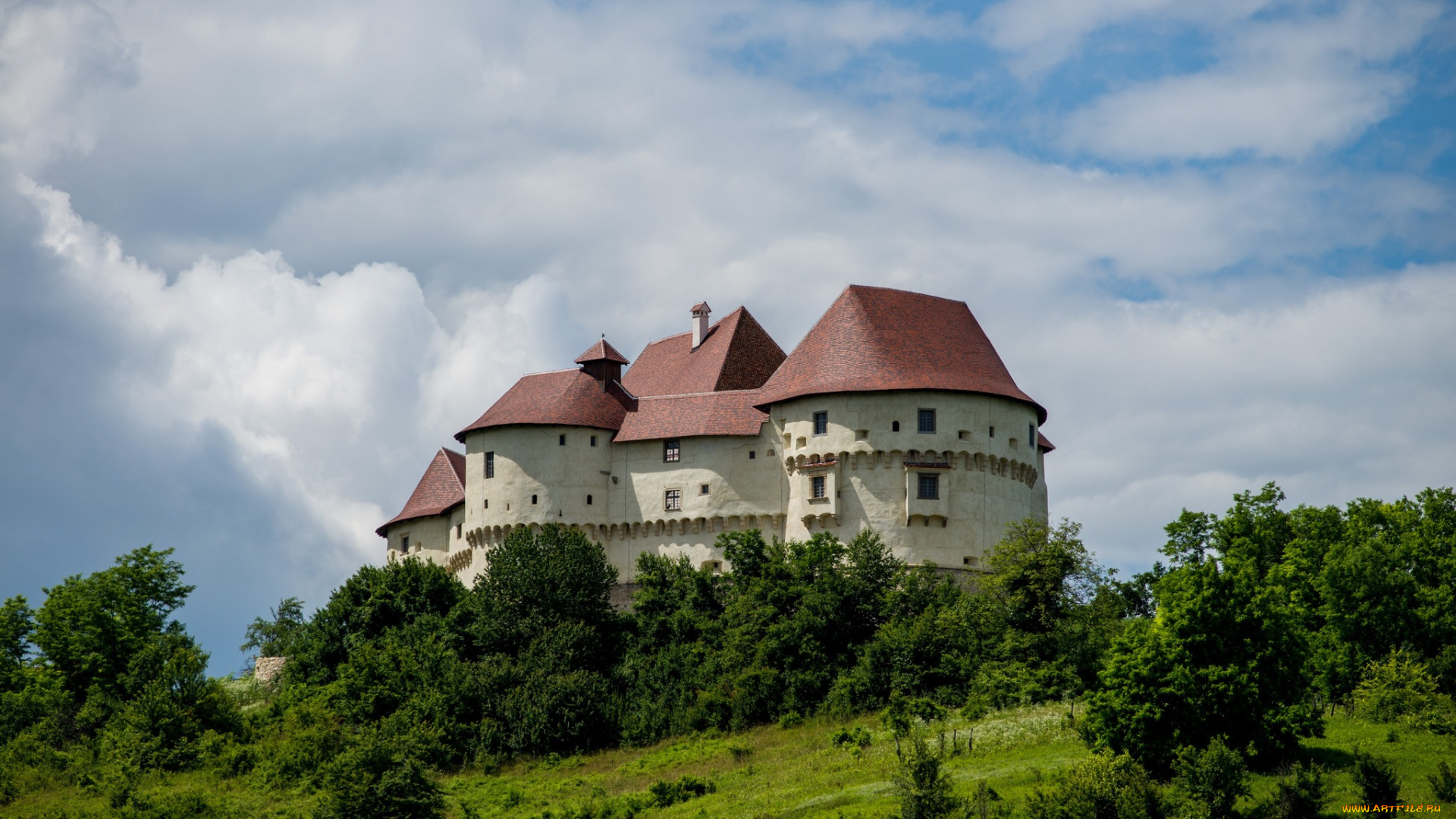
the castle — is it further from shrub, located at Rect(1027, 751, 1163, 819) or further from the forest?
shrub, located at Rect(1027, 751, 1163, 819)

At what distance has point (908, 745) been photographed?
5706 centimetres

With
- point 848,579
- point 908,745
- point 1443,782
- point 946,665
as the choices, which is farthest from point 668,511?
point 1443,782

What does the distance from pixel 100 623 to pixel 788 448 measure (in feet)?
93.2

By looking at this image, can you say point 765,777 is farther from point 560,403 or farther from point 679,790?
point 560,403

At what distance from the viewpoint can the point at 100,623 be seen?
77.8 m

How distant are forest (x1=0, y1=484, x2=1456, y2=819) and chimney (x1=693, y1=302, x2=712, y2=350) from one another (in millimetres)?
13556

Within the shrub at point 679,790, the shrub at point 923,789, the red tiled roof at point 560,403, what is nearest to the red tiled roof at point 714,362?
the red tiled roof at point 560,403

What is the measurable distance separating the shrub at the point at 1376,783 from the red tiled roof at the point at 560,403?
38760mm

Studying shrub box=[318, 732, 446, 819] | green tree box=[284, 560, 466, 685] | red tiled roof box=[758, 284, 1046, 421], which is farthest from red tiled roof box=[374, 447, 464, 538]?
shrub box=[318, 732, 446, 819]

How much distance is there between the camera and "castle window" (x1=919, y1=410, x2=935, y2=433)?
74.7 metres

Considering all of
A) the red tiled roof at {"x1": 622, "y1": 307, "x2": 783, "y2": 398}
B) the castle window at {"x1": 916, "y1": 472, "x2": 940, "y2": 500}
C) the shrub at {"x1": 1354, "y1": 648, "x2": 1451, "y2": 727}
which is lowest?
the shrub at {"x1": 1354, "y1": 648, "x2": 1451, "y2": 727}

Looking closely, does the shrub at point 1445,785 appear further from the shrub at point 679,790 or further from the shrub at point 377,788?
the shrub at point 377,788

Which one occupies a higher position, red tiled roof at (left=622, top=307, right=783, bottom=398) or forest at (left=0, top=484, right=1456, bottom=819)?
red tiled roof at (left=622, top=307, right=783, bottom=398)

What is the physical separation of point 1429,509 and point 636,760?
29.0 meters
